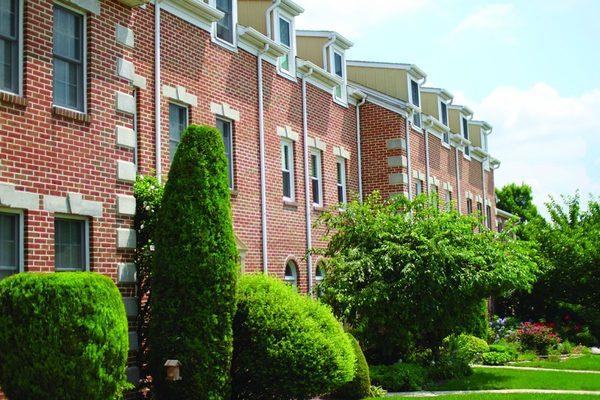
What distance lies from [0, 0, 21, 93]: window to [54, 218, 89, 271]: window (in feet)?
6.86

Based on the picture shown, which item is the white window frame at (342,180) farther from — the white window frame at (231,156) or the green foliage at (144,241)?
the green foliage at (144,241)

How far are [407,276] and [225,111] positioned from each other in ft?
18.9

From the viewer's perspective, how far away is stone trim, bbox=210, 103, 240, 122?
56.4 ft

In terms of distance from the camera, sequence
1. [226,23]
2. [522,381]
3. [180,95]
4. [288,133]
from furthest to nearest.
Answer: [288,133]
[522,381]
[226,23]
[180,95]

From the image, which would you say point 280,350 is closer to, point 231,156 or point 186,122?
point 186,122

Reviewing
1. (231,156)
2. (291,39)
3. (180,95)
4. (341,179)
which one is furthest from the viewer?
(341,179)

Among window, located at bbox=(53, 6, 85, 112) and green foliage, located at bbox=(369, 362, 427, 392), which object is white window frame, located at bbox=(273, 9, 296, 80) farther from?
window, located at bbox=(53, 6, 85, 112)

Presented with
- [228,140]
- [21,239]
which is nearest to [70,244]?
[21,239]

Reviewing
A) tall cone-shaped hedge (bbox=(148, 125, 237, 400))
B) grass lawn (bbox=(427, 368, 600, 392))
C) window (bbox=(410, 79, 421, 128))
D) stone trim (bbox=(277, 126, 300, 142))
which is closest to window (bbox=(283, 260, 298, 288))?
stone trim (bbox=(277, 126, 300, 142))

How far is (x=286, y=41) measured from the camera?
21016 mm

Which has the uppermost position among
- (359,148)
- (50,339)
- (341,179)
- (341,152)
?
(359,148)

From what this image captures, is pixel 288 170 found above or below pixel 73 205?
above

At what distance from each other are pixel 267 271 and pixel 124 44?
7888 mm

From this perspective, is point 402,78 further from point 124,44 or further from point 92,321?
point 92,321
